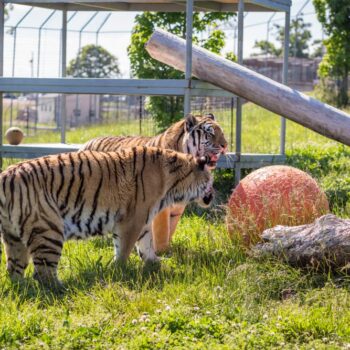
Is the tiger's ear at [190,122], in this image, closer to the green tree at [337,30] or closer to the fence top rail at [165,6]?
the fence top rail at [165,6]

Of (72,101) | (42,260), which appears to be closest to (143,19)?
(42,260)

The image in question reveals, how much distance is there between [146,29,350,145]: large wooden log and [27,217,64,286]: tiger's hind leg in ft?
10.0

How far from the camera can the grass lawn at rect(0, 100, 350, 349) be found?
479cm

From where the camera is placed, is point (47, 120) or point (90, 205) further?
point (47, 120)

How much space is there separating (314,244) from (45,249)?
6.53 feet

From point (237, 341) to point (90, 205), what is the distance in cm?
207

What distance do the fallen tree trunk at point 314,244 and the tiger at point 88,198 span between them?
39.5 inches

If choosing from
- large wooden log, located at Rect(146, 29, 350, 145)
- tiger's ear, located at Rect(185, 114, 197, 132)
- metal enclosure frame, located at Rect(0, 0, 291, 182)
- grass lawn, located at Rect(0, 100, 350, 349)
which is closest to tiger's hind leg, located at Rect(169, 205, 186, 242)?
grass lawn, located at Rect(0, 100, 350, 349)

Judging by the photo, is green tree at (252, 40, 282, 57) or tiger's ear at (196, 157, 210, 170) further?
green tree at (252, 40, 282, 57)

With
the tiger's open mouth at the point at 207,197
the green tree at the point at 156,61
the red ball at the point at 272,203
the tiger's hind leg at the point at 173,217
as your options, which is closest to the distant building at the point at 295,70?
the green tree at the point at 156,61

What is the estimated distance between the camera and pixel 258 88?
8484 mm

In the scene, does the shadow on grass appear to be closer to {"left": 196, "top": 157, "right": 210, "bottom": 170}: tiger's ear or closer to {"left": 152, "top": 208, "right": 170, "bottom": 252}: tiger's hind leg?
{"left": 152, "top": 208, "right": 170, "bottom": 252}: tiger's hind leg

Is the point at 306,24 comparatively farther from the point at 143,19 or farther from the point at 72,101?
the point at 143,19

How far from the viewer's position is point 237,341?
4746mm
